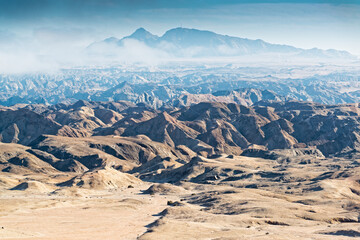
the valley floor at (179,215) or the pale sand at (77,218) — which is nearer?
the valley floor at (179,215)

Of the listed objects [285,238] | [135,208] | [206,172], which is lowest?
[206,172]

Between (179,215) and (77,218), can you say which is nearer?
(77,218)

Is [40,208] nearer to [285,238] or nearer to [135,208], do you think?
[135,208]

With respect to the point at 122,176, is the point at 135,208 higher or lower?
higher

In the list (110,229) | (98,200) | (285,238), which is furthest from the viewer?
(98,200)

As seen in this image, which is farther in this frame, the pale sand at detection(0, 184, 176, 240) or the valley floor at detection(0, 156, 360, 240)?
the pale sand at detection(0, 184, 176, 240)

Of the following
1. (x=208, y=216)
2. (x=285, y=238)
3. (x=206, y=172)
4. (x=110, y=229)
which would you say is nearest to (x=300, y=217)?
(x=208, y=216)

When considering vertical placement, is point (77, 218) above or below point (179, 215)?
above

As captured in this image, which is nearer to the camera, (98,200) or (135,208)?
(135,208)

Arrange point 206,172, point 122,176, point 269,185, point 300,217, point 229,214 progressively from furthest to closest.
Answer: point 206,172, point 122,176, point 269,185, point 229,214, point 300,217
